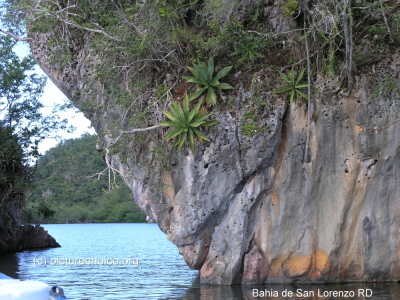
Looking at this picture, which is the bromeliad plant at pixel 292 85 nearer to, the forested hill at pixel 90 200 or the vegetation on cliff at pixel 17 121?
the vegetation on cliff at pixel 17 121

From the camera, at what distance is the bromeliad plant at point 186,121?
39.6ft

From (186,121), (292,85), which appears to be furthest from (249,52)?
(186,121)

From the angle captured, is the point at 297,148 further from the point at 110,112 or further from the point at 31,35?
the point at 31,35

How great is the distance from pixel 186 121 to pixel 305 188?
315 cm

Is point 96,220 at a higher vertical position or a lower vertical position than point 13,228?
lower

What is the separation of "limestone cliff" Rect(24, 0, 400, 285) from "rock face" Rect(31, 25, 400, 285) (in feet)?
0.07

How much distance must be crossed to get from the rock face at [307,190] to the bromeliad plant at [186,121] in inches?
13.6

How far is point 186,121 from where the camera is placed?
1210 centimetres

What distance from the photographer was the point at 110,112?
14242mm

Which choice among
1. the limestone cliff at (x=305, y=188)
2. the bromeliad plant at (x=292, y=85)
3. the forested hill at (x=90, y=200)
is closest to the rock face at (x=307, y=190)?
the limestone cliff at (x=305, y=188)

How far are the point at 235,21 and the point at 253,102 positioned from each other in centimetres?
210

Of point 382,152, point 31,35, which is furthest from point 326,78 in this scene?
point 31,35

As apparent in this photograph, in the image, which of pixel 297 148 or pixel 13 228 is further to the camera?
pixel 13 228

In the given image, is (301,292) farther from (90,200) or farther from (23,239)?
(90,200)
